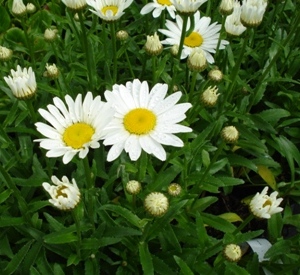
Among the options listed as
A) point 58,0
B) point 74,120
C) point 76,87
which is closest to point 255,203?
point 74,120

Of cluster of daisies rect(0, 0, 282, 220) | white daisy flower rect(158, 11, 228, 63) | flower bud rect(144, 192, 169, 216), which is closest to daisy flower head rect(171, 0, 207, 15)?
cluster of daisies rect(0, 0, 282, 220)

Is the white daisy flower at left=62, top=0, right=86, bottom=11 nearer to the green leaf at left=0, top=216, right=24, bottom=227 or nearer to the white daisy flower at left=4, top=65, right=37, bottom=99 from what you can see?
the white daisy flower at left=4, top=65, right=37, bottom=99

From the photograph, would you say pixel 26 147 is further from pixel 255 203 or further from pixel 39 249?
pixel 255 203

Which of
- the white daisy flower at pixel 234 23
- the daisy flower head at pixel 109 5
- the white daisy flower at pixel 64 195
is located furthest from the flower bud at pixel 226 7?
the white daisy flower at pixel 64 195

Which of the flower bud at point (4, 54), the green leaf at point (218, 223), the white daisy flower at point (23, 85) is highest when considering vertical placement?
the white daisy flower at point (23, 85)

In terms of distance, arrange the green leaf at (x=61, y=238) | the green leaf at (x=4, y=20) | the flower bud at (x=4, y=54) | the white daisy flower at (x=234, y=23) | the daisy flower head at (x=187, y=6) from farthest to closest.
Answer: the green leaf at (x=4, y=20) → the white daisy flower at (x=234, y=23) → the flower bud at (x=4, y=54) → the daisy flower head at (x=187, y=6) → the green leaf at (x=61, y=238)

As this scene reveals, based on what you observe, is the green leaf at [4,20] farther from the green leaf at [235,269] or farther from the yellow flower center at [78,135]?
the green leaf at [235,269]

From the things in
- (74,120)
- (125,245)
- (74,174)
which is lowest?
(125,245)

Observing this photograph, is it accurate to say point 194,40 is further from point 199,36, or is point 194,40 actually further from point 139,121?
point 139,121

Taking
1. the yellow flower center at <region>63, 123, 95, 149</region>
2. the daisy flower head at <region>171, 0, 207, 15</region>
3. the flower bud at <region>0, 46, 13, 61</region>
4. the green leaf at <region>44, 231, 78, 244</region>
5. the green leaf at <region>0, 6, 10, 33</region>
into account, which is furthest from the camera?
the green leaf at <region>0, 6, 10, 33</region>
